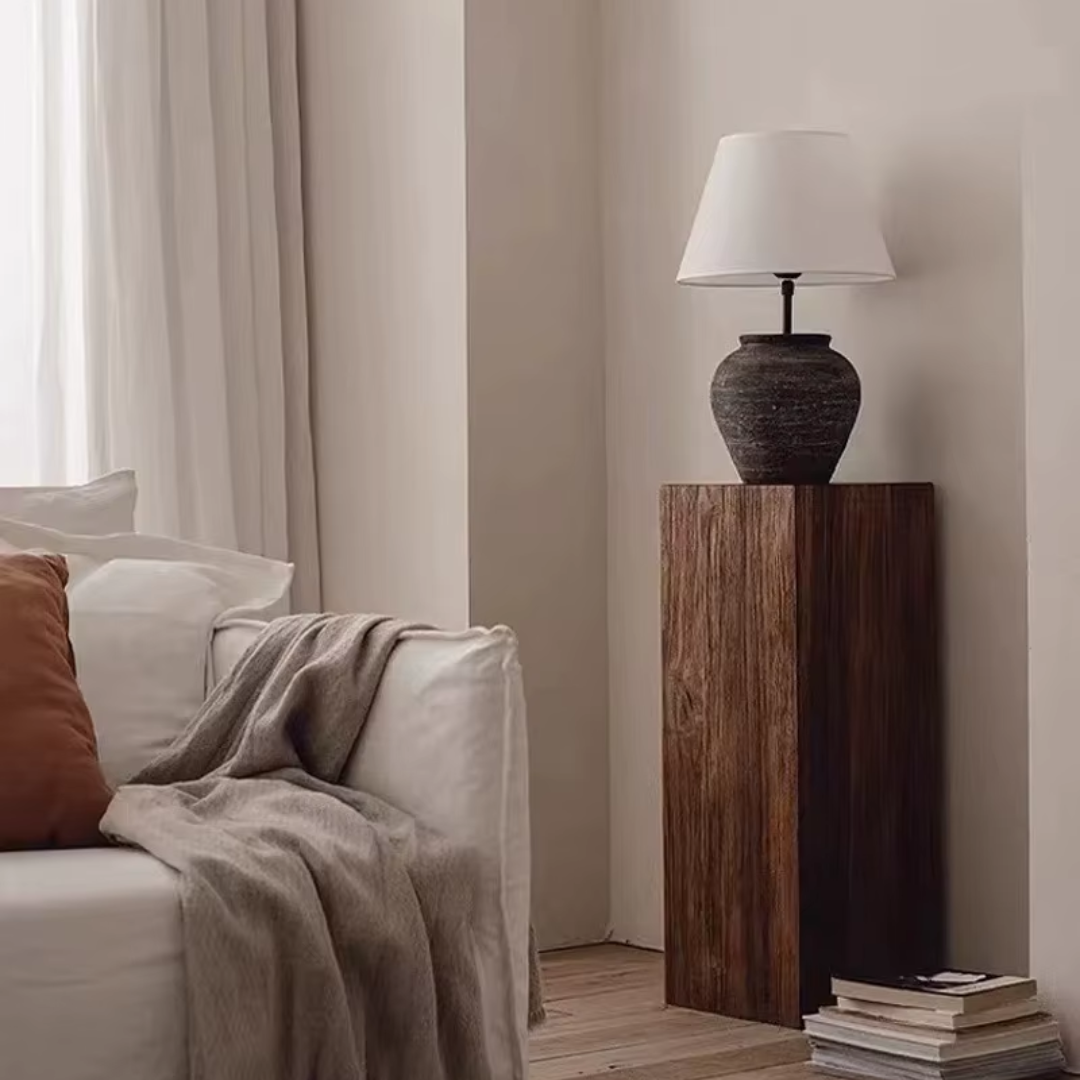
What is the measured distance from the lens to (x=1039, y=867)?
11.0 ft

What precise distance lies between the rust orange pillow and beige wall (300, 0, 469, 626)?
1500 millimetres

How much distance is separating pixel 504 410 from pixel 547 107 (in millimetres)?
591

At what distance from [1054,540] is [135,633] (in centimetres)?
133

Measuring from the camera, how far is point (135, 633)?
9.86 ft

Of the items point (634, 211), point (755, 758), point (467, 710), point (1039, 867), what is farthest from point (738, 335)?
point (467, 710)

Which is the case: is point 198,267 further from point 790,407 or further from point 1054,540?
point 1054,540

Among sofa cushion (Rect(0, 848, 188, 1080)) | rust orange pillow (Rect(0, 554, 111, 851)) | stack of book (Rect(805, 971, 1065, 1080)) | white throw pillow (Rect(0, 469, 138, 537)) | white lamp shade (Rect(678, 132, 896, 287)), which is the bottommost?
stack of book (Rect(805, 971, 1065, 1080))

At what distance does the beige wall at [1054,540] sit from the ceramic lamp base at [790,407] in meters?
0.38

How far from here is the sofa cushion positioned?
7.65 feet

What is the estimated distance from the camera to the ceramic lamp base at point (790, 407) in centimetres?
362

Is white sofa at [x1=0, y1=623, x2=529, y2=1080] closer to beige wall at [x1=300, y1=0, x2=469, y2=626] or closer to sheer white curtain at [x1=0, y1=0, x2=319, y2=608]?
beige wall at [x1=300, y1=0, x2=469, y2=626]

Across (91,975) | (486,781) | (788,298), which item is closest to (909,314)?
(788,298)

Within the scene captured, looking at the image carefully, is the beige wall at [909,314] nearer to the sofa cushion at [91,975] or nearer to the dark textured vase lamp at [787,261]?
the dark textured vase lamp at [787,261]

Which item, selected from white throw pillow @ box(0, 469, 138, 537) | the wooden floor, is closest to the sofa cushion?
white throw pillow @ box(0, 469, 138, 537)
